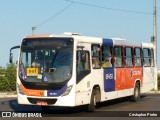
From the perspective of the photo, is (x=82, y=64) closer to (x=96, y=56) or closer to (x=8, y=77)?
(x=96, y=56)

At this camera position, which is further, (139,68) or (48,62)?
(139,68)

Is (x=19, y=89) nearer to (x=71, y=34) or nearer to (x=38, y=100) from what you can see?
(x=38, y=100)

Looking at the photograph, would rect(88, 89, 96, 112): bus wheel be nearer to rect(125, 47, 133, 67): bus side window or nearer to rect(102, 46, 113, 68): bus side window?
rect(102, 46, 113, 68): bus side window

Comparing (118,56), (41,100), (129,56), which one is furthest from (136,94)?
(41,100)

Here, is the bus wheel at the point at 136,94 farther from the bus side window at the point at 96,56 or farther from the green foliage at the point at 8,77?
the green foliage at the point at 8,77

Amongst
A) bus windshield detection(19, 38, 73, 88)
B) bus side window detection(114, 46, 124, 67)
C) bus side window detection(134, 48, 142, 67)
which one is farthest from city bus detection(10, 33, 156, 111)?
bus side window detection(134, 48, 142, 67)

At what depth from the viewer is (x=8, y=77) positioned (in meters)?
30.6

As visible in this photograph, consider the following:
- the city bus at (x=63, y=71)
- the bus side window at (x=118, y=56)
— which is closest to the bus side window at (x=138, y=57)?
the bus side window at (x=118, y=56)

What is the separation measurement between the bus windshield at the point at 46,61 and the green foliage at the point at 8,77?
14228 mm

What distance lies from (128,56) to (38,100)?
6598 millimetres

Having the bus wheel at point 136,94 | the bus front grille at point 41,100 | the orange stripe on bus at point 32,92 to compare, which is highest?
the orange stripe on bus at point 32,92

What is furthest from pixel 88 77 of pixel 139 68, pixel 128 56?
pixel 139 68

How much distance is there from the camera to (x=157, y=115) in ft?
52.8

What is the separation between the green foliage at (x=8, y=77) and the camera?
30.6m
